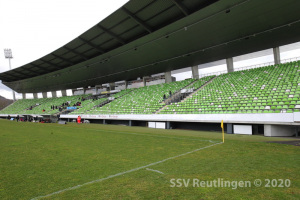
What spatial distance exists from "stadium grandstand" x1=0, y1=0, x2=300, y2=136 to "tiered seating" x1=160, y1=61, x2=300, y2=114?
6 cm

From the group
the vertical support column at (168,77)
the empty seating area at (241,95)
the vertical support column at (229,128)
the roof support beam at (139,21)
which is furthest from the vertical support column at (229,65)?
the vertical support column at (229,128)

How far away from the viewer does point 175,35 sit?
68.0ft

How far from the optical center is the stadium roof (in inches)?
634

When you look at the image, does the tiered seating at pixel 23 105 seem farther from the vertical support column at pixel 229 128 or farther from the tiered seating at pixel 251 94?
the vertical support column at pixel 229 128

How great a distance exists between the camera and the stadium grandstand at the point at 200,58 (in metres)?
14.3

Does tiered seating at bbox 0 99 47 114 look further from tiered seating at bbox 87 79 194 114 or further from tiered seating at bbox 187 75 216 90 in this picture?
tiered seating at bbox 187 75 216 90

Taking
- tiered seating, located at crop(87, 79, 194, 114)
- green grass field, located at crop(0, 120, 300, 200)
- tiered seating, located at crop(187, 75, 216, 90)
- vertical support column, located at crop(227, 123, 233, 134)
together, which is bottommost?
vertical support column, located at crop(227, 123, 233, 134)

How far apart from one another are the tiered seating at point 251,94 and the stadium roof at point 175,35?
407 cm

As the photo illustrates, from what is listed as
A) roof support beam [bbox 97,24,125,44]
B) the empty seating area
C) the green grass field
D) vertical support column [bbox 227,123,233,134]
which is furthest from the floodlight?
vertical support column [bbox 227,123,233,134]

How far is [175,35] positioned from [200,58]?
662cm

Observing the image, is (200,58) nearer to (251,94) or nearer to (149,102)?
(149,102)

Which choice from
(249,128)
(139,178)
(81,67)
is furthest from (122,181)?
(81,67)

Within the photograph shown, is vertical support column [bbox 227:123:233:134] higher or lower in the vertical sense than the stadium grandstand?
lower

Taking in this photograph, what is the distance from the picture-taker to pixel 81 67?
35188 mm
